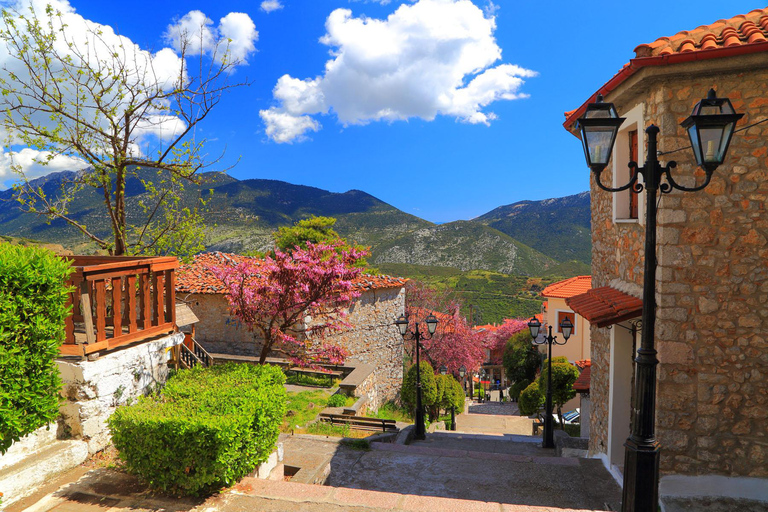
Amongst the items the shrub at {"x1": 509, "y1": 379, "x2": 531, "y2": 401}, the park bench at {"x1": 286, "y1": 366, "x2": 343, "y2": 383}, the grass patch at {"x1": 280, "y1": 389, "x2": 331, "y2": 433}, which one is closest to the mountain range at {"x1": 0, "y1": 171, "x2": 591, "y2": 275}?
the shrub at {"x1": 509, "y1": 379, "x2": 531, "y2": 401}

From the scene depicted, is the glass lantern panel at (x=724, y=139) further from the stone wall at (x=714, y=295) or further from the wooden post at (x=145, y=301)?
the wooden post at (x=145, y=301)

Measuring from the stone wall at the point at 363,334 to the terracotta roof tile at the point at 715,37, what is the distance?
42.4 ft

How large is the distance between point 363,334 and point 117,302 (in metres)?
14.6

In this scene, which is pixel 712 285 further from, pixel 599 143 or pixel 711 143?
pixel 599 143

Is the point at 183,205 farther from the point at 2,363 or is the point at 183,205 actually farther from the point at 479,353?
the point at 479,353

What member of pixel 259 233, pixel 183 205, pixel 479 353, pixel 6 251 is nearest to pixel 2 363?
pixel 6 251

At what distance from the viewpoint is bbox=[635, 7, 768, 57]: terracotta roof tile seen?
5094mm

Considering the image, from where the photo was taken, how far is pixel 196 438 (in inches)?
162

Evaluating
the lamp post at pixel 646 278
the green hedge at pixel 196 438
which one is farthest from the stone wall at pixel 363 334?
the lamp post at pixel 646 278

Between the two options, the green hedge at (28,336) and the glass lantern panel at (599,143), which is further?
the green hedge at (28,336)

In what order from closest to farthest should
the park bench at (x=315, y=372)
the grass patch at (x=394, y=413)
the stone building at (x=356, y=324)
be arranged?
the park bench at (x=315, y=372) < the stone building at (x=356, y=324) < the grass patch at (x=394, y=413)

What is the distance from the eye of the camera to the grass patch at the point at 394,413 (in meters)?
17.4

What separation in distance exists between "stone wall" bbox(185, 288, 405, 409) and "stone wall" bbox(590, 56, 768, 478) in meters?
12.3

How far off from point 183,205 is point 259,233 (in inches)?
2247
